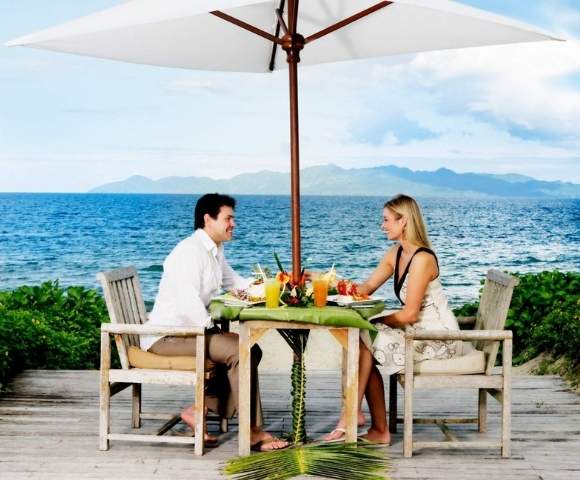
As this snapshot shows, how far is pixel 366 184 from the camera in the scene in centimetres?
4162

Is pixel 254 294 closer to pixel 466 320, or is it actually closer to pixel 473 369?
pixel 473 369

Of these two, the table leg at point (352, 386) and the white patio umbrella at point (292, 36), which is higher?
the white patio umbrella at point (292, 36)

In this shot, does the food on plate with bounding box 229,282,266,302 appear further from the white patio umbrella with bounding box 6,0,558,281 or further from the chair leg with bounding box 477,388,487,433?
the chair leg with bounding box 477,388,487,433

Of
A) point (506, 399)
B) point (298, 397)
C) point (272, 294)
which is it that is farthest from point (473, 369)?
point (272, 294)

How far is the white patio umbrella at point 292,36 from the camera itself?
4164mm

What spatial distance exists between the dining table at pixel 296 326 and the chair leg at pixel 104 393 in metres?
0.53

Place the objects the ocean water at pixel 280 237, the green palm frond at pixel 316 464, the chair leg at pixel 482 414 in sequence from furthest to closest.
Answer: the ocean water at pixel 280 237 → the chair leg at pixel 482 414 → the green palm frond at pixel 316 464

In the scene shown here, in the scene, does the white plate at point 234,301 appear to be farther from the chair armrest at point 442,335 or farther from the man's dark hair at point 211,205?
the chair armrest at point 442,335

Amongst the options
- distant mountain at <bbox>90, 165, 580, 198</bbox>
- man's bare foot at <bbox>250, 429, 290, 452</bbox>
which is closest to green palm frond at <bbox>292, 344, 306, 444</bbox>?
man's bare foot at <bbox>250, 429, 290, 452</bbox>

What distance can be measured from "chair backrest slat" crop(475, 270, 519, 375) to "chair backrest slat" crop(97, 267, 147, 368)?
166 centimetres

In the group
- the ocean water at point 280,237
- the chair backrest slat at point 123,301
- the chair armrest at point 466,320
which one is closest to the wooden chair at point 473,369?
the chair armrest at point 466,320

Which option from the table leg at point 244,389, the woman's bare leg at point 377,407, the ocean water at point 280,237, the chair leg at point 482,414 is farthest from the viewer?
the ocean water at point 280,237

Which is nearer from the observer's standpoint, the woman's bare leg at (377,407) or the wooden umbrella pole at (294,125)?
the wooden umbrella pole at (294,125)

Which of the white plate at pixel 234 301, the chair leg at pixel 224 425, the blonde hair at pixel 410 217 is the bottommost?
the chair leg at pixel 224 425
